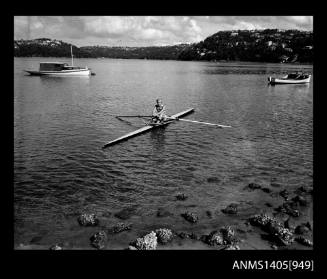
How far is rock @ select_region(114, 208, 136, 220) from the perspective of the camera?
62.0ft

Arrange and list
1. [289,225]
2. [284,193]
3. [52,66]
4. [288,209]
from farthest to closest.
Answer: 1. [52,66]
2. [284,193]
3. [288,209]
4. [289,225]

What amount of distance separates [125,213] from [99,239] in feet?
9.69

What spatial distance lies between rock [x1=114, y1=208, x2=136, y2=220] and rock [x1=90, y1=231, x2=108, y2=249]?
2.05 m

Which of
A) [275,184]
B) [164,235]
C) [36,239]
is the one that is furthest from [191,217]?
[36,239]

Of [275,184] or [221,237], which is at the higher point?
[275,184]

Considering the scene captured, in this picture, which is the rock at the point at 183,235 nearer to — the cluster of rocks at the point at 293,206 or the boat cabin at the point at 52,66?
the cluster of rocks at the point at 293,206

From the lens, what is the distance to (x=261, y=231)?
17.7 meters

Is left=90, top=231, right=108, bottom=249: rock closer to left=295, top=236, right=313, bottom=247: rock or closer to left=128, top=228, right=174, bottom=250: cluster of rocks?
left=128, top=228, right=174, bottom=250: cluster of rocks

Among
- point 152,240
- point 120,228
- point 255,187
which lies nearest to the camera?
point 152,240

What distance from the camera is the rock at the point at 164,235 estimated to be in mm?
16641

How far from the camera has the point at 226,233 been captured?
17062 millimetres

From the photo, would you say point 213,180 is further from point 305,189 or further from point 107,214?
point 107,214

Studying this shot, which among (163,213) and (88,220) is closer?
(88,220)

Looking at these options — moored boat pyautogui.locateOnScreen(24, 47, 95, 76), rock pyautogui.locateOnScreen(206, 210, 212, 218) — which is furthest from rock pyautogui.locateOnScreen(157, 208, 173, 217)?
moored boat pyautogui.locateOnScreen(24, 47, 95, 76)
